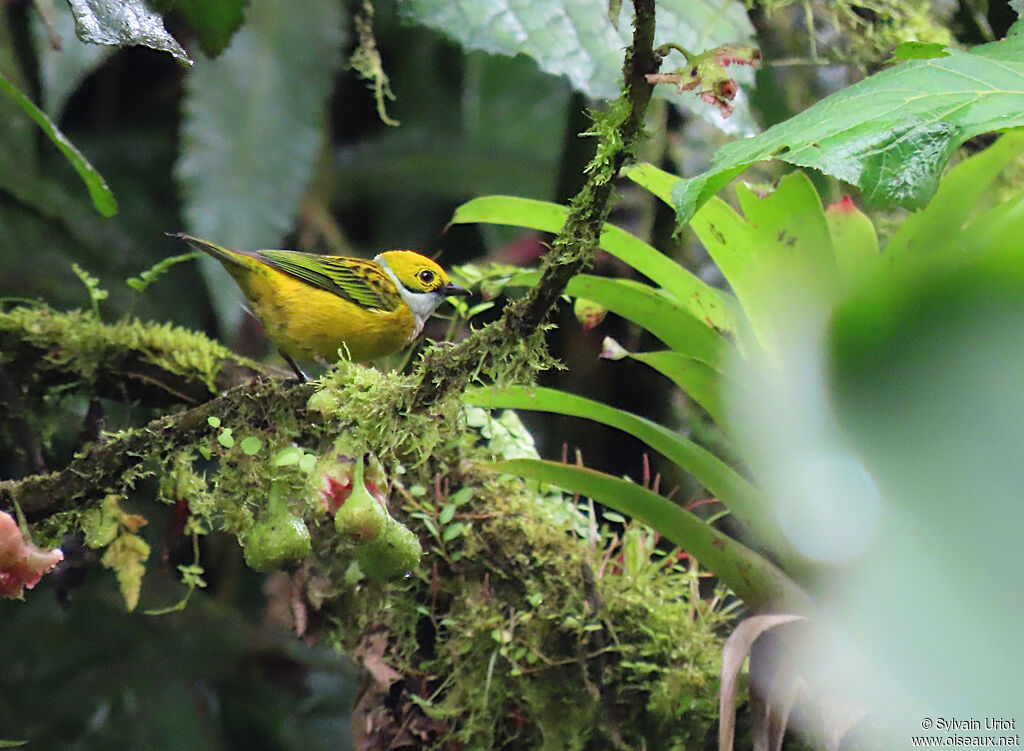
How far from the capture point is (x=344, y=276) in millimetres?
1615

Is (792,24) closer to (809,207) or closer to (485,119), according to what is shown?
(485,119)

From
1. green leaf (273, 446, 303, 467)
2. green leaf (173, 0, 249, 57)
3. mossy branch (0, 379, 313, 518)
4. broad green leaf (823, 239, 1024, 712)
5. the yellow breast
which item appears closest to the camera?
broad green leaf (823, 239, 1024, 712)

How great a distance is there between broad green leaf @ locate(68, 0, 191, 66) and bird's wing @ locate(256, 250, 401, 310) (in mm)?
611

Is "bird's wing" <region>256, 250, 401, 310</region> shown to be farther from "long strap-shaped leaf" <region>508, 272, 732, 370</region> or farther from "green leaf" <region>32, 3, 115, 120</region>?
"green leaf" <region>32, 3, 115, 120</region>

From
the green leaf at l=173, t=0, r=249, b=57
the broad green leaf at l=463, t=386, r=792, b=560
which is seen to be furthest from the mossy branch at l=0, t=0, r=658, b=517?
the green leaf at l=173, t=0, r=249, b=57

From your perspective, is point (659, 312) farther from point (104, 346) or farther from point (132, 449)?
point (104, 346)

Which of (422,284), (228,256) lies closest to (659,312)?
(422,284)

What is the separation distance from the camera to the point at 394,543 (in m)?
0.95

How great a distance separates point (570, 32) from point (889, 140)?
98cm

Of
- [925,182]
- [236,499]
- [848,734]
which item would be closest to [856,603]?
[848,734]

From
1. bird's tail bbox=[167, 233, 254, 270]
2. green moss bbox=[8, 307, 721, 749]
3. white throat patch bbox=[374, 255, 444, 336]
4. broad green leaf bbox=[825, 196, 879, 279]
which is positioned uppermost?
broad green leaf bbox=[825, 196, 879, 279]

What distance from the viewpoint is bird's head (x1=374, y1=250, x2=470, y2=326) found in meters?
1.59

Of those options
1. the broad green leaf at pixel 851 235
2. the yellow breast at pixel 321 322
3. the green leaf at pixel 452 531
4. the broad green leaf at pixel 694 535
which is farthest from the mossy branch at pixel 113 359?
the broad green leaf at pixel 851 235

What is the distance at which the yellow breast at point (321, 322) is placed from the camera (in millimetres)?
1560
